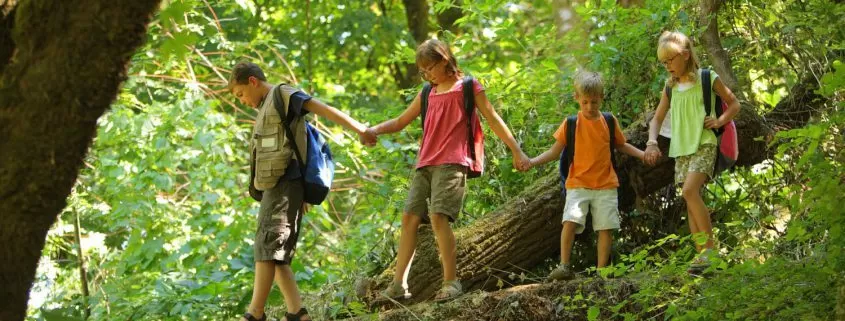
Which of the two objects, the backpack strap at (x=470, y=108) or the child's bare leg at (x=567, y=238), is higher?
the backpack strap at (x=470, y=108)

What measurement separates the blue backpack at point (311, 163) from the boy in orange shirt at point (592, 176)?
123cm

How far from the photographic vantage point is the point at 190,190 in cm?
1083

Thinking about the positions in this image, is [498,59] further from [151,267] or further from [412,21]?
[151,267]

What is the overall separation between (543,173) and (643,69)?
1.04m

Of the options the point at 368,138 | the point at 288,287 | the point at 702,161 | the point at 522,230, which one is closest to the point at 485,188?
the point at 522,230

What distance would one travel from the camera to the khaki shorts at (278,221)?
5.61 metres

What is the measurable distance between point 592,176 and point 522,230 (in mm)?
607

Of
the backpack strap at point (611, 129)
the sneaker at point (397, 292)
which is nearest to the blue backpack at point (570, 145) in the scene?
the backpack strap at point (611, 129)

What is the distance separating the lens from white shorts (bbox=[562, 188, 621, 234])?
6.05 meters

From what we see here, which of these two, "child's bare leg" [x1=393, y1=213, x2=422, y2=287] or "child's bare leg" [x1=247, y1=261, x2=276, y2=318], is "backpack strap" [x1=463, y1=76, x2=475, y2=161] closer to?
"child's bare leg" [x1=393, y1=213, x2=422, y2=287]

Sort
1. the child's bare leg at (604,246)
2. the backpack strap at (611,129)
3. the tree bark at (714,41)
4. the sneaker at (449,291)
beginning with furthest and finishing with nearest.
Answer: the tree bark at (714,41), the backpack strap at (611,129), the child's bare leg at (604,246), the sneaker at (449,291)

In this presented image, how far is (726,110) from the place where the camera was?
5914mm

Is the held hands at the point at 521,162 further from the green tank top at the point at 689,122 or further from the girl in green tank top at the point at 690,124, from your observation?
the green tank top at the point at 689,122

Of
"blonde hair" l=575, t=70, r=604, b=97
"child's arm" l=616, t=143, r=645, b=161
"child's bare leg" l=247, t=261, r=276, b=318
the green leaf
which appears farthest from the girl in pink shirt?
the green leaf
